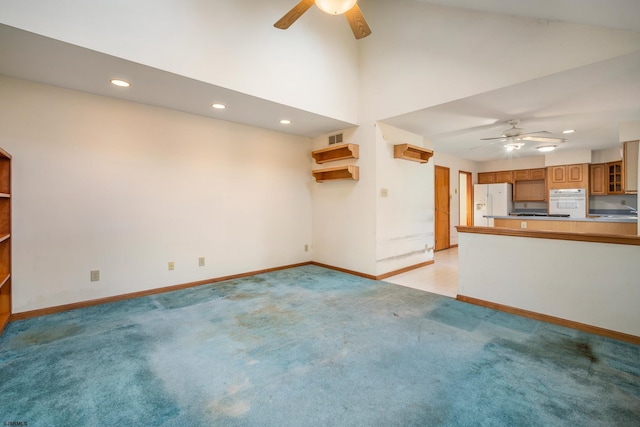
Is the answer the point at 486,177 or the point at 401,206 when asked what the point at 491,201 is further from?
the point at 401,206

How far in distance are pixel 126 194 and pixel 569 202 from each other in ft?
28.8

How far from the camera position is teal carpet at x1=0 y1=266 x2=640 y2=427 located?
5.21 feet

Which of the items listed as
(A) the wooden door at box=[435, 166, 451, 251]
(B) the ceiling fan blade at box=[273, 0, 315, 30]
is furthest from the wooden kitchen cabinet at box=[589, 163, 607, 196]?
(B) the ceiling fan blade at box=[273, 0, 315, 30]

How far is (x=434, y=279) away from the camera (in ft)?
14.6

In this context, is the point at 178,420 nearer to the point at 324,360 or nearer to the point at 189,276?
the point at 324,360

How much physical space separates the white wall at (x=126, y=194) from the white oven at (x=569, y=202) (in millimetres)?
6654

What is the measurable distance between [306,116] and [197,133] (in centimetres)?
159

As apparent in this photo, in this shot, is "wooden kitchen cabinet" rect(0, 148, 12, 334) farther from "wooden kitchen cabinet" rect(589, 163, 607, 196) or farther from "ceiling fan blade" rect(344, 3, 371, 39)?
"wooden kitchen cabinet" rect(589, 163, 607, 196)

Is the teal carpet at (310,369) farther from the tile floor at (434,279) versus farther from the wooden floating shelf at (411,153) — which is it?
the wooden floating shelf at (411,153)

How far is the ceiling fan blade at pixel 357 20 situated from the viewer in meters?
2.30

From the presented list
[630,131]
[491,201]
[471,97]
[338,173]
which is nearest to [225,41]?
[338,173]

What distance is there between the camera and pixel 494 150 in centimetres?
661

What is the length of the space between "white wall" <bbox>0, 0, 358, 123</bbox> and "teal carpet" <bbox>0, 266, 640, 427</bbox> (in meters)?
2.52

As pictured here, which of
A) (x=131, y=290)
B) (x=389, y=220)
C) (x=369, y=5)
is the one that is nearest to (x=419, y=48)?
(x=369, y=5)
